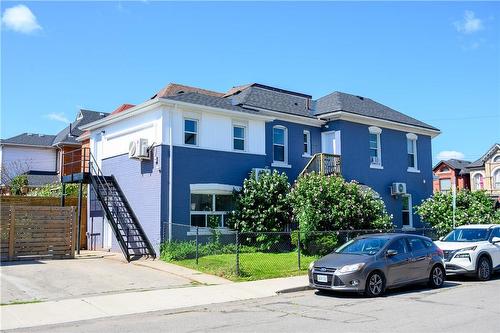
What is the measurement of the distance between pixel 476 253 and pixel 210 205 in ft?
33.0

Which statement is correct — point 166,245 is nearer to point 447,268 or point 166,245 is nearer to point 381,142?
point 447,268

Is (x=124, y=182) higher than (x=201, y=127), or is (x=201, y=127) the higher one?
(x=201, y=127)

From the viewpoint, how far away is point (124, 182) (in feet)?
69.9

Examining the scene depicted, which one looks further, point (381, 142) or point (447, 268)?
point (381, 142)

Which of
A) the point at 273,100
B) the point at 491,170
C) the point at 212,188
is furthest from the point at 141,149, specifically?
the point at 491,170

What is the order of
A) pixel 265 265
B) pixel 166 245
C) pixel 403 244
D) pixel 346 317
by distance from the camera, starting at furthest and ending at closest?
pixel 166 245
pixel 265 265
pixel 403 244
pixel 346 317

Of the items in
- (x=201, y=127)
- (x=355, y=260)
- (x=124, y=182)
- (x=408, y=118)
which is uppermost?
(x=408, y=118)

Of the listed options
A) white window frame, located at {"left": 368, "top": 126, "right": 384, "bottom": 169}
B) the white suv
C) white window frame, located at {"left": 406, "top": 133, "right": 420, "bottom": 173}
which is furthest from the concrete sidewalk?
white window frame, located at {"left": 406, "top": 133, "right": 420, "bottom": 173}

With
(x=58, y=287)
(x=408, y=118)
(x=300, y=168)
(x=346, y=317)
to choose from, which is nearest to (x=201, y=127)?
(x=300, y=168)

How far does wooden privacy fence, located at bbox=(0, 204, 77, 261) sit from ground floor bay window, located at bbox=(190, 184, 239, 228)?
4562 mm

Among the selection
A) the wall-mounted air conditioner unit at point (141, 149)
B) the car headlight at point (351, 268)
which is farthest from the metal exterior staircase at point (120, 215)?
the car headlight at point (351, 268)

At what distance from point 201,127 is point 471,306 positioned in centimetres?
1272

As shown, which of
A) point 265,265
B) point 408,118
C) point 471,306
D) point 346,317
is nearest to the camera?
point 346,317

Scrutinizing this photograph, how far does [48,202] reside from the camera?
21.7 m
